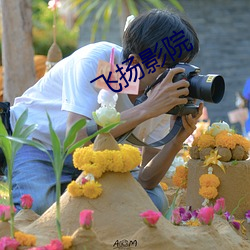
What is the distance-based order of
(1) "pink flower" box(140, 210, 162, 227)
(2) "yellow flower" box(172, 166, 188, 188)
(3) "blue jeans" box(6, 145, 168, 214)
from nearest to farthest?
(1) "pink flower" box(140, 210, 162, 227)
(3) "blue jeans" box(6, 145, 168, 214)
(2) "yellow flower" box(172, 166, 188, 188)

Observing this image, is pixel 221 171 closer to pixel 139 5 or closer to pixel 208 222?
pixel 208 222

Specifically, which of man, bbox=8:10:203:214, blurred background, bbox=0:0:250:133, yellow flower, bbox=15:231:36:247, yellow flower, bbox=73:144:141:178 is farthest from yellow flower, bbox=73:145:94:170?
blurred background, bbox=0:0:250:133

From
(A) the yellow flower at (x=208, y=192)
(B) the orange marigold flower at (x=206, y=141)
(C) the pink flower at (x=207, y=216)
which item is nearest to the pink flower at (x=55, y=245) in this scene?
(C) the pink flower at (x=207, y=216)

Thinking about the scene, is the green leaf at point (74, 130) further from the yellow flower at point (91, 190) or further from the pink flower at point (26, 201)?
the pink flower at point (26, 201)

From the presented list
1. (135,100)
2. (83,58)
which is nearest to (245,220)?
(135,100)

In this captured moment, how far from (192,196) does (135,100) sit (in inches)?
21.4

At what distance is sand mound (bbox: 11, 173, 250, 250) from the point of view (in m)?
2.07

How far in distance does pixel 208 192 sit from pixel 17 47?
10.9 feet

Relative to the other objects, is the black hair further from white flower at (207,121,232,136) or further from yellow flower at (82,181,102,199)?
yellow flower at (82,181,102,199)

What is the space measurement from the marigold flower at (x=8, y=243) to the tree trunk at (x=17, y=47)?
408 cm

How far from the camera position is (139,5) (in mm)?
10133

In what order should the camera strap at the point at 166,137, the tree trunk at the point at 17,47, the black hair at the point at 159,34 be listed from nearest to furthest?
1. the black hair at the point at 159,34
2. the camera strap at the point at 166,137
3. the tree trunk at the point at 17,47

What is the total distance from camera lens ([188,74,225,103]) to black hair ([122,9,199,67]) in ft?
0.56

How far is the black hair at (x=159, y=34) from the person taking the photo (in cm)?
276
